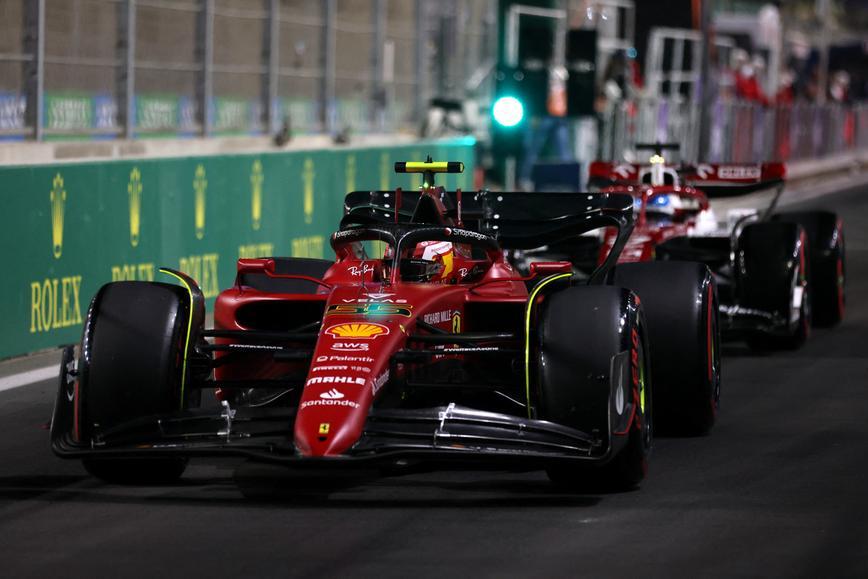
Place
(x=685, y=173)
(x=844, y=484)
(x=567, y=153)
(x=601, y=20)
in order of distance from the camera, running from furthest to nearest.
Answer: (x=601, y=20), (x=567, y=153), (x=685, y=173), (x=844, y=484)

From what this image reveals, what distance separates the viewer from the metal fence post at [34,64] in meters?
13.7

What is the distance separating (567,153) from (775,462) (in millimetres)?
18623

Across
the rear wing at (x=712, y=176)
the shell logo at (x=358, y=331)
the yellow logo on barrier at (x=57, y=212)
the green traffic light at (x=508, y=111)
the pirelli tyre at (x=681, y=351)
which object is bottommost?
the pirelli tyre at (x=681, y=351)

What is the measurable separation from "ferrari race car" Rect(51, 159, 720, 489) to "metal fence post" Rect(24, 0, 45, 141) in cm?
534

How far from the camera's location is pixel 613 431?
7496 millimetres

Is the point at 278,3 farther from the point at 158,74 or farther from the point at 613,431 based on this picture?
the point at 613,431

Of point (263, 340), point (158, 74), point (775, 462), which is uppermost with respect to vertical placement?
point (158, 74)

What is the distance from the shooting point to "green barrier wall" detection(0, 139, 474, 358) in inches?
472

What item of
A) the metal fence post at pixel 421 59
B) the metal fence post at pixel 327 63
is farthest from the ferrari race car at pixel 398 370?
the metal fence post at pixel 421 59

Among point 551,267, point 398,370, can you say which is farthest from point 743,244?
point 398,370

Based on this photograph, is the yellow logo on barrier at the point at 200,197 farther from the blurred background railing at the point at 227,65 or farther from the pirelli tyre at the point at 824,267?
the pirelli tyre at the point at 824,267

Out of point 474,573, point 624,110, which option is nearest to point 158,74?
point 474,573

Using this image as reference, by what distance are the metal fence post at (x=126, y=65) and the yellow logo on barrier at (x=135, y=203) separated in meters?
1.98

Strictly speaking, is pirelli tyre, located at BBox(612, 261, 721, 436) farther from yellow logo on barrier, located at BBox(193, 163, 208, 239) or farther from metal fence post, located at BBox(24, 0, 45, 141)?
metal fence post, located at BBox(24, 0, 45, 141)
